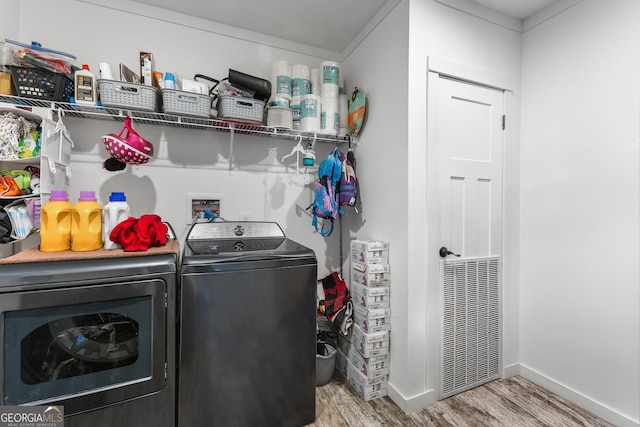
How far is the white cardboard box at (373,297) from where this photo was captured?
6.12 ft

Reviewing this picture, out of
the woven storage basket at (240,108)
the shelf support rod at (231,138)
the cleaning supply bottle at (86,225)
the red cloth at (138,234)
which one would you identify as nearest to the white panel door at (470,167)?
the woven storage basket at (240,108)

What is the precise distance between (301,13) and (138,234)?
1946 millimetres

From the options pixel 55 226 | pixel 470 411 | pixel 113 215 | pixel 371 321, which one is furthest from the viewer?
pixel 371 321

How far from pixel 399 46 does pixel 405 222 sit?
1.18 metres

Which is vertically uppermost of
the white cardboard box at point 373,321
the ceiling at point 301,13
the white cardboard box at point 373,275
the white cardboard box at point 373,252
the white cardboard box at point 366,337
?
the ceiling at point 301,13

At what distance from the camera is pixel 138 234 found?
1.44 meters

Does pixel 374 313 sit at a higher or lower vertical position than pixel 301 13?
lower

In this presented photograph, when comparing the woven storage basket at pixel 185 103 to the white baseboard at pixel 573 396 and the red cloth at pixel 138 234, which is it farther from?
the white baseboard at pixel 573 396

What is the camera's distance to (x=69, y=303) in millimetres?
1166

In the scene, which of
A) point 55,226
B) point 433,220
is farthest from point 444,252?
point 55,226

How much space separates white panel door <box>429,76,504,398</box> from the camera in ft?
6.13

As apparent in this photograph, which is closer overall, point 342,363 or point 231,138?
point 231,138

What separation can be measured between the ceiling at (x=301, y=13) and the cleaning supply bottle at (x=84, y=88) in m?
A: 0.82

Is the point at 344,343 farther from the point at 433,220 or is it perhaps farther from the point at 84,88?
the point at 84,88
